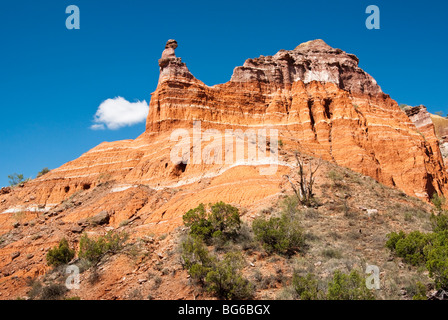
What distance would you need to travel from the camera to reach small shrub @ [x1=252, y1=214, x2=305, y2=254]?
18.6m

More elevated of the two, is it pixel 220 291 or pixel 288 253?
pixel 288 253

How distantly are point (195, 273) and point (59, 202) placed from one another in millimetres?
35270

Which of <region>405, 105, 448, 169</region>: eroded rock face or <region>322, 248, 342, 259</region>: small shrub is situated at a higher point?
<region>405, 105, 448, 169</region>: eroded rock face

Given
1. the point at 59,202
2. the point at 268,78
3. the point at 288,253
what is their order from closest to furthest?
the point at 288,253, the point at 59,202, the point at 268,78

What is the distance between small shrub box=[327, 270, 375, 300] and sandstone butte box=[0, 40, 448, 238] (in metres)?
14.8

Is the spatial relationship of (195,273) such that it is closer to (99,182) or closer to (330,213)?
(330,213)

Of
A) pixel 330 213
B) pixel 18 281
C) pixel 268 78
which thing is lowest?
pixel 18 281

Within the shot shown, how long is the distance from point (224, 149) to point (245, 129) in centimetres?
1861

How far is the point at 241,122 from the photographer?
57.5 meters

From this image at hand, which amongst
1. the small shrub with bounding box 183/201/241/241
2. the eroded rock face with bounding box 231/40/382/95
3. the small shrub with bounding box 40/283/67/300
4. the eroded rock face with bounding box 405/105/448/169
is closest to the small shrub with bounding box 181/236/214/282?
the small shrub with bounding box 183/201/241/241

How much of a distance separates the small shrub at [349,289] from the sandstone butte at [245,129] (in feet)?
48.5

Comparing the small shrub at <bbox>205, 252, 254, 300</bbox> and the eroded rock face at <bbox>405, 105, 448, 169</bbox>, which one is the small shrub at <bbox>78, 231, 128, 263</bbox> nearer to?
the small shrub at <bbox>205, 252, 254, 300</bbox>

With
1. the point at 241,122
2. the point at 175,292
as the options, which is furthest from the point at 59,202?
the point at 175,292
